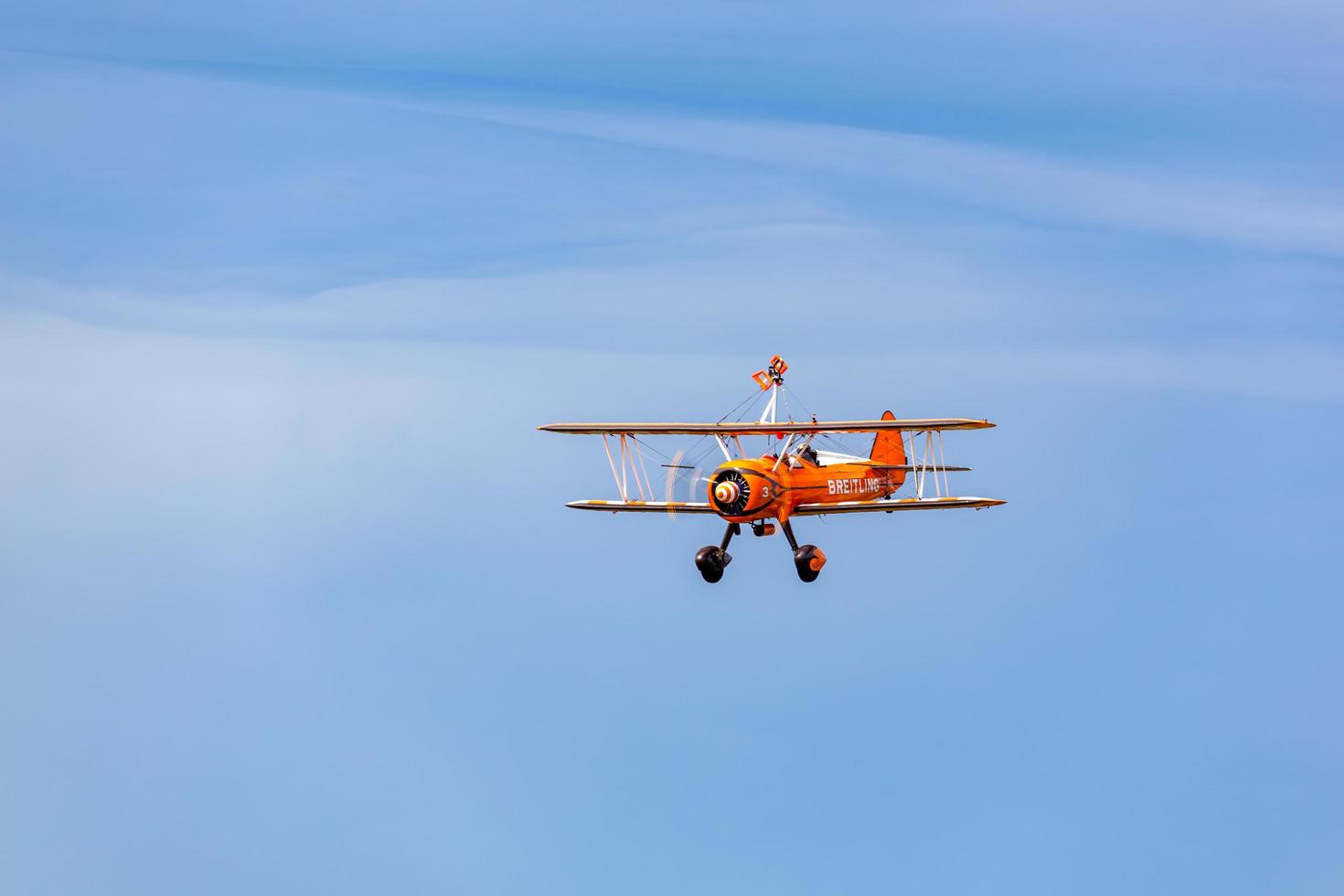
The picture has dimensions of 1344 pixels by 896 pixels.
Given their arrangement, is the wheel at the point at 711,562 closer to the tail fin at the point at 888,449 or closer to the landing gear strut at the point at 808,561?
the landing gear strut at the point at 808,561

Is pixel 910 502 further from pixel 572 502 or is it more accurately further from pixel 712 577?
pixel 572 502

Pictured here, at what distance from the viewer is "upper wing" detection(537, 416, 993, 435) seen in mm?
56750

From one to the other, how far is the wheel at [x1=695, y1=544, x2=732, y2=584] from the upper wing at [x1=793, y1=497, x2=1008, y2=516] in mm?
3127

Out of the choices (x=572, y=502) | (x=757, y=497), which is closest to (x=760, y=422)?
(x=757, y=497)

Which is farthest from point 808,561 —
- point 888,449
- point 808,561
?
point 888,449

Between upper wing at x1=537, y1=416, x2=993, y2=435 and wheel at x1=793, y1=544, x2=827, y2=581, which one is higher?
upper wing at x1=537, y1=416, x2=993, y2=435

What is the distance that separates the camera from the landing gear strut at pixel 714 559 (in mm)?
59125

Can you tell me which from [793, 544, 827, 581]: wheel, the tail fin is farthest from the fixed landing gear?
the tail fin

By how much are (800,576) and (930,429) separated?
7053 mm

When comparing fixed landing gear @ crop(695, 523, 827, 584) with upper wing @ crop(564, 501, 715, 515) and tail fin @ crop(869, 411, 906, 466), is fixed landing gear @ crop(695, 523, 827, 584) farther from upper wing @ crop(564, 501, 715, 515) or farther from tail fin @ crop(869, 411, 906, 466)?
tail fin @ crop(869, 411, 906, 466)

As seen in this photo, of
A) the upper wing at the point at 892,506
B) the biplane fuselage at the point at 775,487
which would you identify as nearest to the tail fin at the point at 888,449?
the biplane fuselage at the point at 775,487

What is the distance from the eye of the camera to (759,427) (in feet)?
191

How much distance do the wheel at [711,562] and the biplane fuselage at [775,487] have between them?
59.6 inches

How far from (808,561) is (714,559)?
339cm
